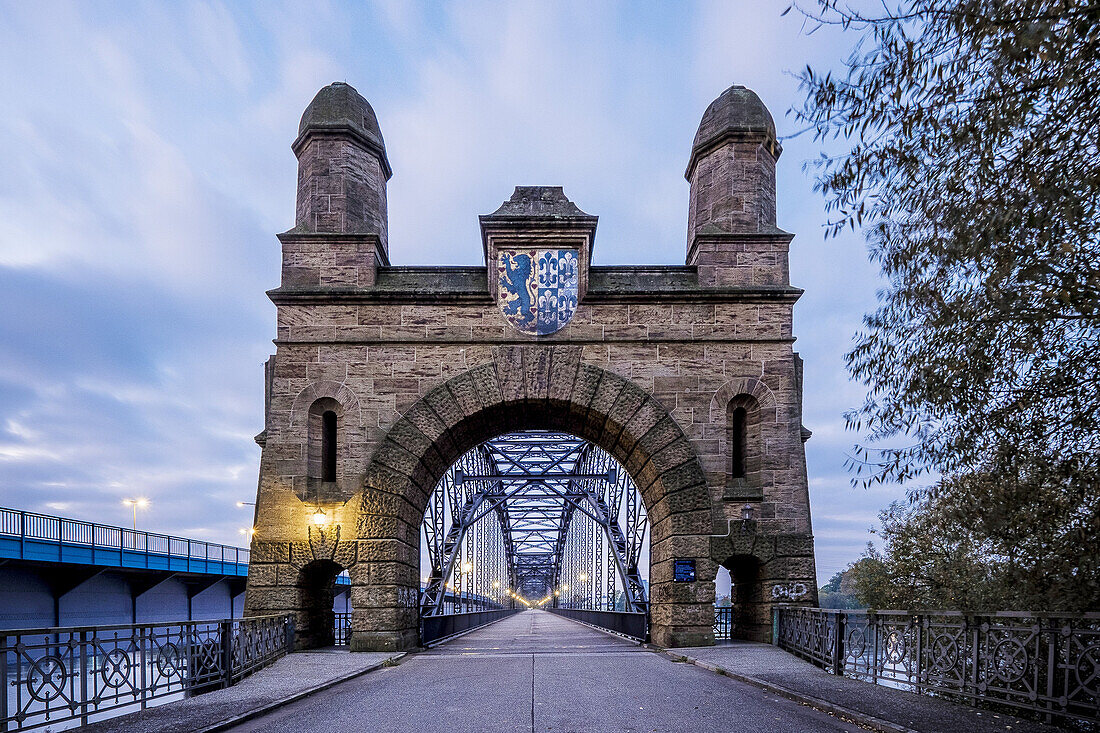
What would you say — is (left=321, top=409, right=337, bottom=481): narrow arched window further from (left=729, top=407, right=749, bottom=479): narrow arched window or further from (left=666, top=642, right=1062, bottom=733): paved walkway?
(left=729, top=407, right=749, bottom=479): narrow arched window

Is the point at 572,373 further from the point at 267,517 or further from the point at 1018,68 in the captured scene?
the point at 1018,68

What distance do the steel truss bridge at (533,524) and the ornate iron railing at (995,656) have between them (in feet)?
28.1

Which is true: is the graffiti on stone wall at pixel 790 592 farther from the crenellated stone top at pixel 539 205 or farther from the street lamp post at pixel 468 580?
the street lamp post at pixel 468 580

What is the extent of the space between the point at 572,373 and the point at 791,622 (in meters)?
6.26

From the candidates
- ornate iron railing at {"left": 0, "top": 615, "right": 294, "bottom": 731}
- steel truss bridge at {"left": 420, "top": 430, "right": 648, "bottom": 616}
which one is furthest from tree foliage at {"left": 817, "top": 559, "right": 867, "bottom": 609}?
ornate iron railing at {"left": 0, "top": 615, "right": 294, "bottom": 731}

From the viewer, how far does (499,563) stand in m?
67.9

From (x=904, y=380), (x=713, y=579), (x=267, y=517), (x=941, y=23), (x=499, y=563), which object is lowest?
(x=499, y=563)

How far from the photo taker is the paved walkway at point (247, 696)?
685 cm

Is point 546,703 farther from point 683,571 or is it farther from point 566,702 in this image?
point 683,571

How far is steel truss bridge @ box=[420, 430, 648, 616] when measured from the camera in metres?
22.8

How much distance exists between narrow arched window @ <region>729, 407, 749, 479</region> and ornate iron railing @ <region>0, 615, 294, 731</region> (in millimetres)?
9524

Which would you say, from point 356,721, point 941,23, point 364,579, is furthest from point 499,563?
point 941,23

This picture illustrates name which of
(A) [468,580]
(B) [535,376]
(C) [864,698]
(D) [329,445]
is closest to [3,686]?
(C) [864,698]

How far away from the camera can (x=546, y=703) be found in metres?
8.23
